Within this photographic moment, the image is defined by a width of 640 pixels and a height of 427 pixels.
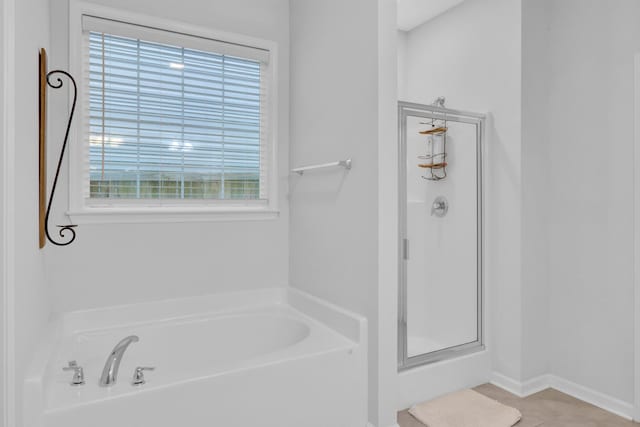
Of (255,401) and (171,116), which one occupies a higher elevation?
(171,116)

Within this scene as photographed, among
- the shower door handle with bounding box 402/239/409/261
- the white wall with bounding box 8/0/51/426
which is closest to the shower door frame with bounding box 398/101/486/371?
the shower door handle with bounding box 402/239/409/261

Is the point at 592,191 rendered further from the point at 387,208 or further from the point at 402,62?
the point at 402,62

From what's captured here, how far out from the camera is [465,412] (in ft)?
7.06

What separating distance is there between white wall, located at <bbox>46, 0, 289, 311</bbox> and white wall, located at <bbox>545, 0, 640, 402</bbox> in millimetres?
1775

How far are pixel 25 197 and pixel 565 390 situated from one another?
3.00 meters

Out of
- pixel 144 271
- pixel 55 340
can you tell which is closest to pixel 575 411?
pixel 144 271

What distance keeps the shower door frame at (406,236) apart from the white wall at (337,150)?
1.11ft

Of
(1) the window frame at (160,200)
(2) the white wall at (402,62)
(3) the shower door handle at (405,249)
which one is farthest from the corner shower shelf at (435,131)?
(1) the window frame at (160,200)

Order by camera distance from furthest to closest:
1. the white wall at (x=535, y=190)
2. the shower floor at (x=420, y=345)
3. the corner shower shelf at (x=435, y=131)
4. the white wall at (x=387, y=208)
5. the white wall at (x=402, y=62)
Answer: the white wall at (x=402, y=62) → the corner shower shelf at (x=435, y=131) → the shower floor at (x=420, y=345) → the white wall at (x=535, y=190) → the white wall at (x=387, y=208)

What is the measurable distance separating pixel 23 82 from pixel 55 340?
1.20m

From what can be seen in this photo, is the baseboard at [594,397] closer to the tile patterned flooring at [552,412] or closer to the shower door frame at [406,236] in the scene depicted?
the tile patterned flooring at [552,412]

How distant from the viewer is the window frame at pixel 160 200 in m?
2.08

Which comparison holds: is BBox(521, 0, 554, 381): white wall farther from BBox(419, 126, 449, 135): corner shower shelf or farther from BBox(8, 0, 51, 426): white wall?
BBox(8, 0, 51, 426): white wall

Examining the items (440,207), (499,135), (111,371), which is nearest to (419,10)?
(499,135)
